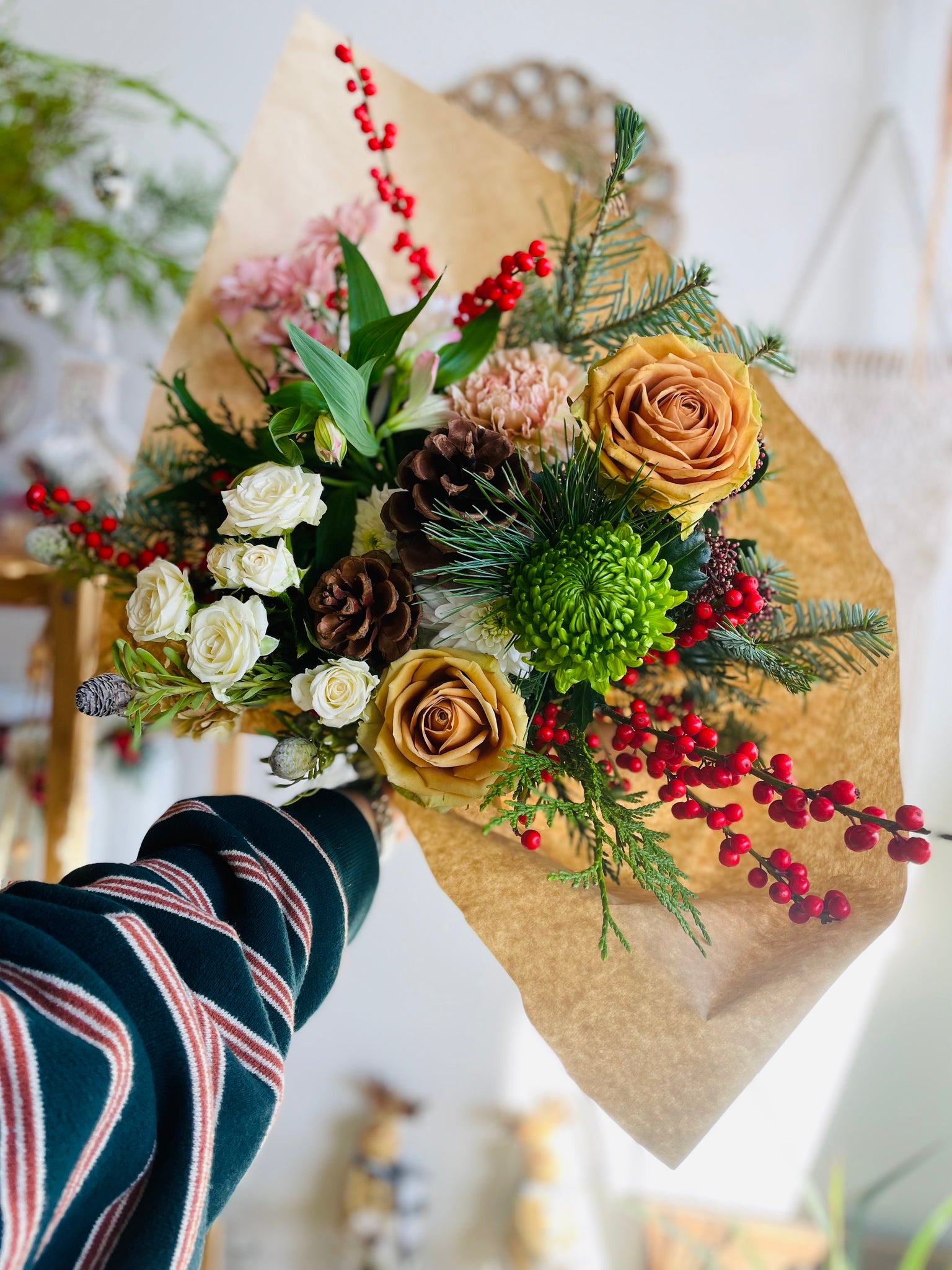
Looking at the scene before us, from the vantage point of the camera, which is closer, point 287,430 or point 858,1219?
point 287,430

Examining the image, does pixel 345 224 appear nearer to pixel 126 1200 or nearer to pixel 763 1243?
pixel 126 1200

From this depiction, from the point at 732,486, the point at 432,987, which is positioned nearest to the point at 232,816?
the point at 732,486

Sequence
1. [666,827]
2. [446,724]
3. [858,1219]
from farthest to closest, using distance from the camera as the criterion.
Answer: [858,1219]
[666,827]
[446,724]

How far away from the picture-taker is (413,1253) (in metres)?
1.29

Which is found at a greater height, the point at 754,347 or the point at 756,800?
the point at 754,347

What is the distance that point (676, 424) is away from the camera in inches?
16.0

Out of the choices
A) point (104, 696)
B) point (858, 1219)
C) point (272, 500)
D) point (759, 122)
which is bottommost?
point (858, 1219)

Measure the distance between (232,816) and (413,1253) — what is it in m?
1.21

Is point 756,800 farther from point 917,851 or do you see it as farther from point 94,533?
point 94,533

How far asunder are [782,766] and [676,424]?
7.0 inches

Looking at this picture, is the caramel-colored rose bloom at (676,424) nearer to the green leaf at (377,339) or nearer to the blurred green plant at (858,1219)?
the green leaf at (377,339)

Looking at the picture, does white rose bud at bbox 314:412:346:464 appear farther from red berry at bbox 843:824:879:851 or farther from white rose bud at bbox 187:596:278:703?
red berry at bbox 843:824:879:851

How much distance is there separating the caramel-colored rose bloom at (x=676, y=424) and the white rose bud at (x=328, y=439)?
0.41 ft

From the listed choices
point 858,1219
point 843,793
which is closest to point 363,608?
point 843,793
